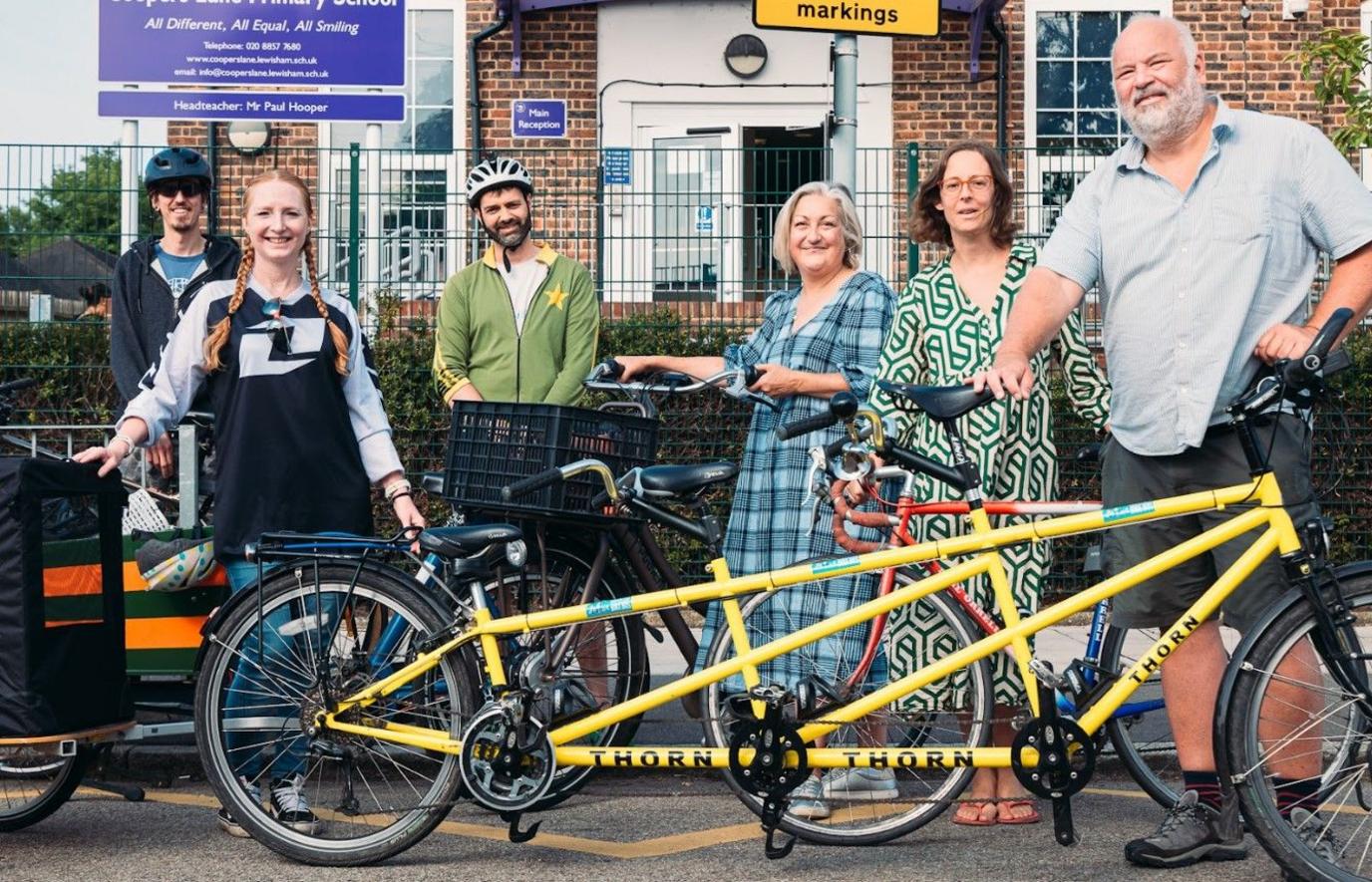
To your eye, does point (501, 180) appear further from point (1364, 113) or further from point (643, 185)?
point (1364, 113)

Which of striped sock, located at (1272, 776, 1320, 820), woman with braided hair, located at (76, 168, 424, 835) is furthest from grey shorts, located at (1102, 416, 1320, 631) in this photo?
woman with braided hair, located at (76, 168, 424, 835)

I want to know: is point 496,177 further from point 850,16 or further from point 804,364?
point 850,16

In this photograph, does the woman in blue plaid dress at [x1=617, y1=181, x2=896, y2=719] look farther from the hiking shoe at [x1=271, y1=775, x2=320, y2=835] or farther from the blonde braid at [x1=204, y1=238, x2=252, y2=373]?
the hiking shoe at [x1=271, y1=775, x2=320, y2=835]

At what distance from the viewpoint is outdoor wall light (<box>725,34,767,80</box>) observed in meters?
16.1

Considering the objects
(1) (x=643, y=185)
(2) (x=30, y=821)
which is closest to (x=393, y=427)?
(1) (x=643, y=185)

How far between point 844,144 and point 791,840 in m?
3.67

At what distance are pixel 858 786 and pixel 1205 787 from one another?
0.91 meters

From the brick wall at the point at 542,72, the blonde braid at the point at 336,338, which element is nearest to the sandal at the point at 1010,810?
the blonde braid at the point at 336,338

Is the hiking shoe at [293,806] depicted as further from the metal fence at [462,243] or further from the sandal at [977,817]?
the metal fence at [462,243]

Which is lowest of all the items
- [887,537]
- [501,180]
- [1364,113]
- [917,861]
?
[917,861]

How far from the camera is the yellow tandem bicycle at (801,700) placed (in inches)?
167

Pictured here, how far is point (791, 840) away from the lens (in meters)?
4.60

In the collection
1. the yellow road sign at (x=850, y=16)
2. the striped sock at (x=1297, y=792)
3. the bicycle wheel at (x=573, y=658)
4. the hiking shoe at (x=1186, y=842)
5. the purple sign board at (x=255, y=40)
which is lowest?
the hiking shoe at (x=1186, y=842)

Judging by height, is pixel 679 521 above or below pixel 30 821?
above
